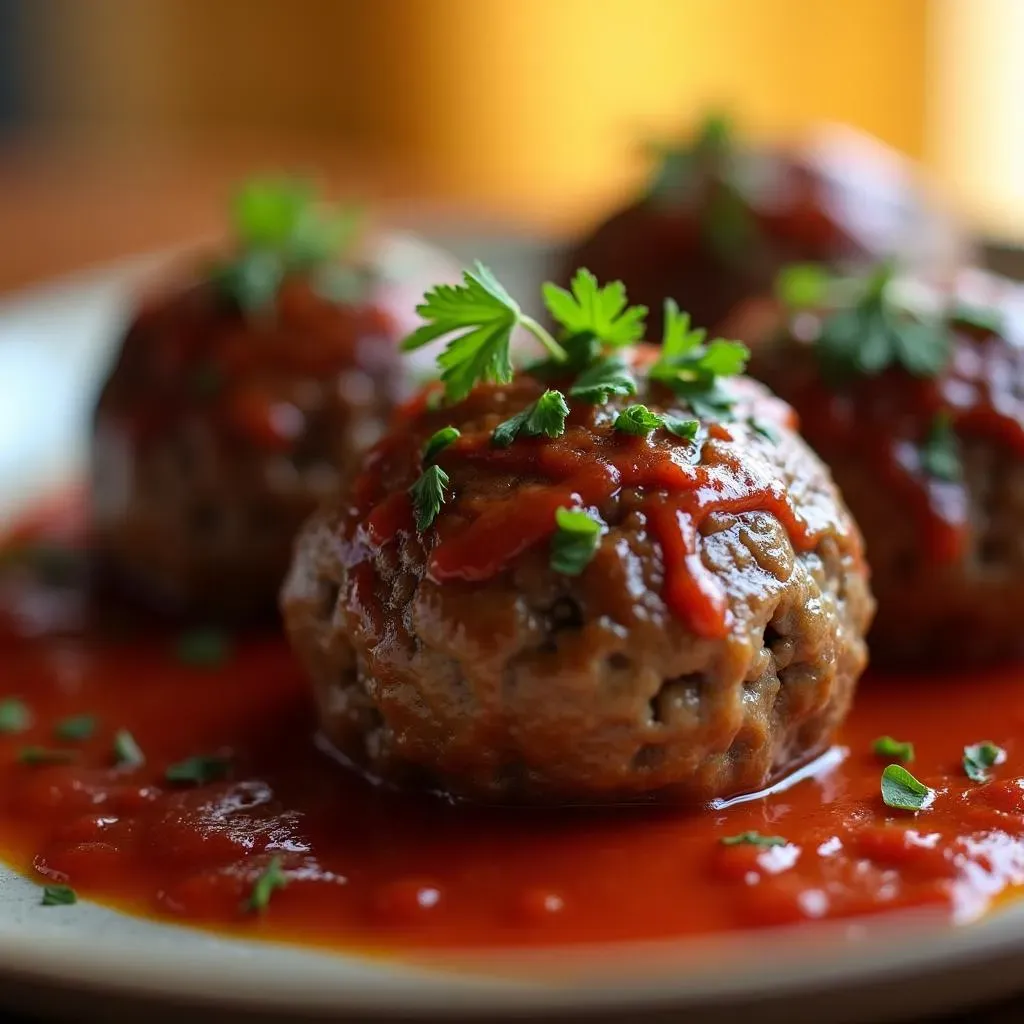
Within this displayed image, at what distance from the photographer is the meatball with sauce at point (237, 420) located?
15.8 feet

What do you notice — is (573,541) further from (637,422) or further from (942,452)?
(942,452)

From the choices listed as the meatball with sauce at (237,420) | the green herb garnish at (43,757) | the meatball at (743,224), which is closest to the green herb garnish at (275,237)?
the meatball with sauce at (237,420)

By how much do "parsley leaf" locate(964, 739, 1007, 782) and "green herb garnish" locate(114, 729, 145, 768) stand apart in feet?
6.41

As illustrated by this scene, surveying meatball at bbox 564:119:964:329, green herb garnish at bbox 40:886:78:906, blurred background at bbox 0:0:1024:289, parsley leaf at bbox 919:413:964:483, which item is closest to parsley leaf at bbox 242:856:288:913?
green herb garnish at bbox 40:886:78:906

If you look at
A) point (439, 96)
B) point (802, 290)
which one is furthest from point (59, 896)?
point (439, 96)

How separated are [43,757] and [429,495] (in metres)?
1.24

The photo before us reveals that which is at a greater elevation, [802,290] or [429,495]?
[802,290]

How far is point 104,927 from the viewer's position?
307 centimetres

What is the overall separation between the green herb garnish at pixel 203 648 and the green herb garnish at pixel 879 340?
1.91m

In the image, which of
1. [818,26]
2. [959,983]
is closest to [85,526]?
[959,983]

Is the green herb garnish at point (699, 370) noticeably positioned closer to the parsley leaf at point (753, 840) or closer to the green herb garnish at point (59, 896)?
the parsley leaf at point (753, 840)

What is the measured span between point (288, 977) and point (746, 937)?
823mm

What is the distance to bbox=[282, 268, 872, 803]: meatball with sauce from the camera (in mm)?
3258

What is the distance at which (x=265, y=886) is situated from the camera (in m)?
3.15
